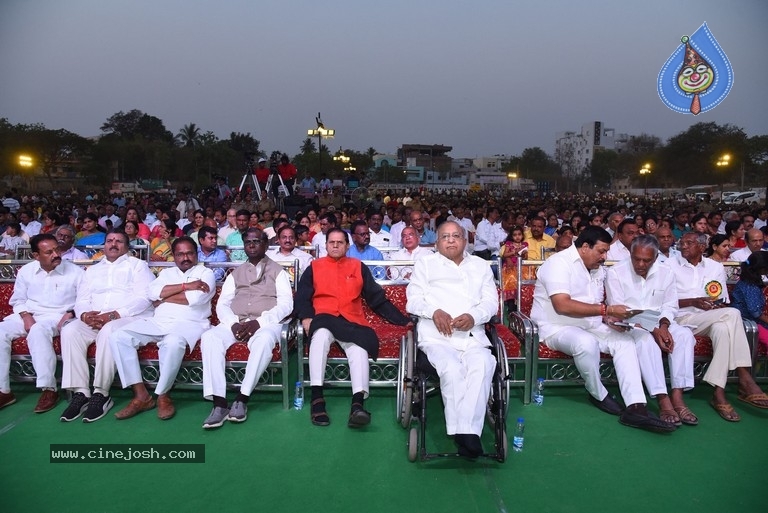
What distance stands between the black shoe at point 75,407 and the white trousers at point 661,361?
422 cm

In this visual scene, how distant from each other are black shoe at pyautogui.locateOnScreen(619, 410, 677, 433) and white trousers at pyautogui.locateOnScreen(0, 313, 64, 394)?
14.2ft

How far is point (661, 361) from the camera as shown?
4082mm

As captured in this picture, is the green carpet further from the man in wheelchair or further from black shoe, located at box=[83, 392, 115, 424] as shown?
the man in wheelchair

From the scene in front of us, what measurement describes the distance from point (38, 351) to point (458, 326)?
322 cm

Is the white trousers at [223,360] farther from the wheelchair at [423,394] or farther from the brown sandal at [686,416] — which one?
the brown sandal at [686,416]

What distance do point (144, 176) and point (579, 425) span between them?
4634cm

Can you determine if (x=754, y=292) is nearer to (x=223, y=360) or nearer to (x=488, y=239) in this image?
(x=223, y=360)

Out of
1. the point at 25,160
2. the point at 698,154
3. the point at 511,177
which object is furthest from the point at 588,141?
the point at 25,160

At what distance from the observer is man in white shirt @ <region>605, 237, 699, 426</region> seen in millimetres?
4027

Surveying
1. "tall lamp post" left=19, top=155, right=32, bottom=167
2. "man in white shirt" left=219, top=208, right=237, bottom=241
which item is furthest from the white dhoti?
"tall lamp post" left=19, top=155, right=32, bottom=167

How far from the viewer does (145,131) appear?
66.9 meters

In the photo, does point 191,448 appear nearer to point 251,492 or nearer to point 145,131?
point 251,492

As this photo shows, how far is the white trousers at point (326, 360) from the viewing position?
157 inches

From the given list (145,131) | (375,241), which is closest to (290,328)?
(375,241)
